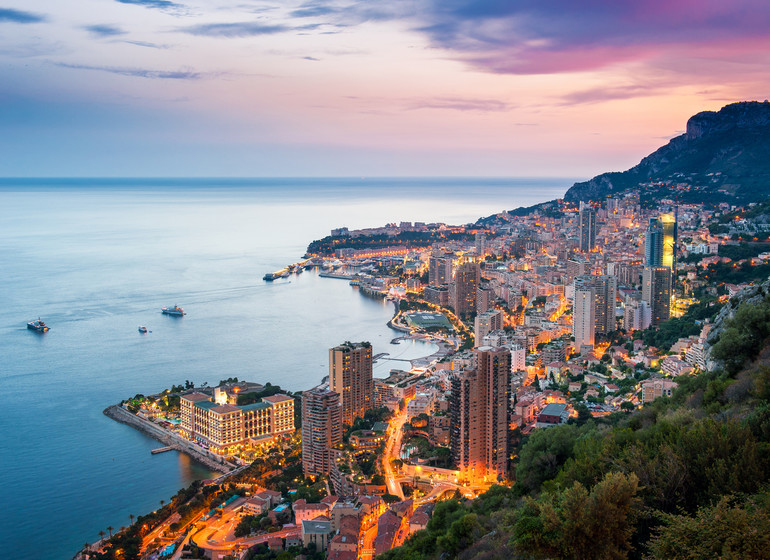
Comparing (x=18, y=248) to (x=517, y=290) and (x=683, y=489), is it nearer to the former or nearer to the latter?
(x=517, y=290)

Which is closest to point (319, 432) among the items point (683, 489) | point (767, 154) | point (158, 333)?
point (683, 489)

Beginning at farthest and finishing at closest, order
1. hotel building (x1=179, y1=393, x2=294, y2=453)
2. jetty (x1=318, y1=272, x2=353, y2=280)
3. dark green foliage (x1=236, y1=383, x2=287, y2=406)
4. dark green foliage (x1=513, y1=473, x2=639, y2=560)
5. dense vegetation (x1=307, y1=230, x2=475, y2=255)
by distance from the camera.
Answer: dense vegetation (x1=307, y1=230, x2=475, y2=255), jetty (x1=318, y1=272, x2=353, y2=280), dark green foliage (x1=236, y1=383, x2=287, y2=406), hotel building (x1=179, y1=393, x2=294, y2=453), dark green foliage (x1=513, y1=473, x2=639, y2=560)

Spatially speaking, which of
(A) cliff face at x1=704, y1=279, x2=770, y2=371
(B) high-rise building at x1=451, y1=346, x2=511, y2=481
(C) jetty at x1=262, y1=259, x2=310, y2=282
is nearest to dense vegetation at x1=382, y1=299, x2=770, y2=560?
(A) cliff face at x1=704, y1=279, x2=770, y2=371

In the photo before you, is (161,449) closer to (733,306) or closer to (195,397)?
(195,397)

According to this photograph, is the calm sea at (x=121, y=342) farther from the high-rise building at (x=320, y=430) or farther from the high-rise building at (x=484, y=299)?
the high-rise building at (x=484, y=299)

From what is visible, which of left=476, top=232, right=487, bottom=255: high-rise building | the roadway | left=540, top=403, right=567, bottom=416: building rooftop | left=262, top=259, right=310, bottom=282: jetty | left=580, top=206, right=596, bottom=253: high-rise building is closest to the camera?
the roadway

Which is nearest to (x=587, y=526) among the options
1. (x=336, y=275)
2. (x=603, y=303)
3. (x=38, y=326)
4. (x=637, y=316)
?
(x=603, y=303)

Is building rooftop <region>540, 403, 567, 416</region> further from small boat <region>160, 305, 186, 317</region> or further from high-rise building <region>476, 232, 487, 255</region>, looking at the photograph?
high-rise building <region>476, 232, 487, 255</region>
